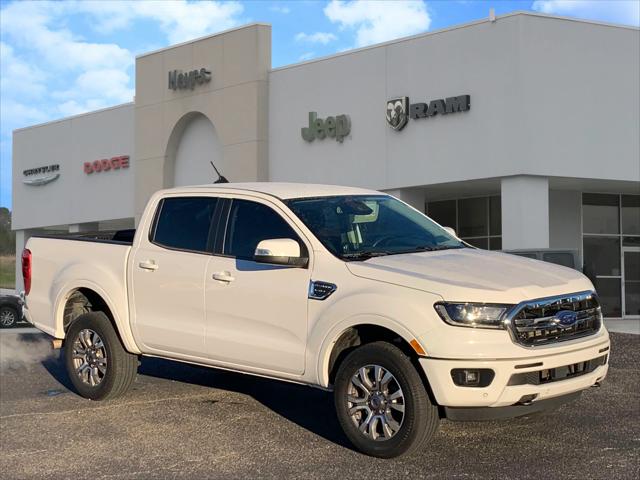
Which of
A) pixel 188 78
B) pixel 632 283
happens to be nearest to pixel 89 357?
pixel 632 283

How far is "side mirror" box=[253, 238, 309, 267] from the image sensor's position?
→ 5945 millimetres

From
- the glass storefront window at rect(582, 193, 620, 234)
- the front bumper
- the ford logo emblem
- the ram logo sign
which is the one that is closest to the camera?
the front bumper

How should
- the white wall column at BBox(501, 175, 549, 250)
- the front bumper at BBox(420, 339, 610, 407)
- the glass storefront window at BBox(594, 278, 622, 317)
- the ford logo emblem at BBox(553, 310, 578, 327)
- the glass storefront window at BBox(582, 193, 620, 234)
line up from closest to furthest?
the front bumper at BBox(420, 339, 610, 407)
the ford logo emblem at BBox(553, 310, 578, 327)
the white wall column at BBox(501, 175, 549, 250)
the glass storefront window at BBox(594, 278, 622, 317)
the glass storefront window at BBox(582, 193, 620, 234)

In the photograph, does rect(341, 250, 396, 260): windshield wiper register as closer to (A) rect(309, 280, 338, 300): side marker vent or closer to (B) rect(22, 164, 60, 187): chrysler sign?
(A) rect(309, 280, 338, 300): side marker vent

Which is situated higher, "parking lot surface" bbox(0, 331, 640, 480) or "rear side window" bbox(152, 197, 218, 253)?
"rear side window" bbox(152, 197, 218, 253)

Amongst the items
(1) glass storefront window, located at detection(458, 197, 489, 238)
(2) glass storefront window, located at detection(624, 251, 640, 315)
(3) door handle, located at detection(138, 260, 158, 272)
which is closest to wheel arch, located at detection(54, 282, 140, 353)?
(3) door handle, located at detection(138, 260, 158, 272)

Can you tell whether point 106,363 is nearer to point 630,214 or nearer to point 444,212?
point 444,212

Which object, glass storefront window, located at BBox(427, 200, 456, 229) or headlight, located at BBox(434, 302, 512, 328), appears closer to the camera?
headlight, located at BBox(434, 302, 512, 328)

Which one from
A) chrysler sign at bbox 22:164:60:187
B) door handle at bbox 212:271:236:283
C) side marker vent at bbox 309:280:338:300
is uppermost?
chrysler sign at bbox 22:164:60:187

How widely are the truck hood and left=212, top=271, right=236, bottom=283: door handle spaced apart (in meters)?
1.13

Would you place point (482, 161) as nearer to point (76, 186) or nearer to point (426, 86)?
point (426, 86)

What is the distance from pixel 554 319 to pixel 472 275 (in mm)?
604

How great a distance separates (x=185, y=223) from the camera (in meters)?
7.24

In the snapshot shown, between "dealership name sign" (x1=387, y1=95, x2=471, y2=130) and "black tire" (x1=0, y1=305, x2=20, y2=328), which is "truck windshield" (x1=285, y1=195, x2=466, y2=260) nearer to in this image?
"dealership name sign" (x1=387, y1=95, x2=471, y2=130)
